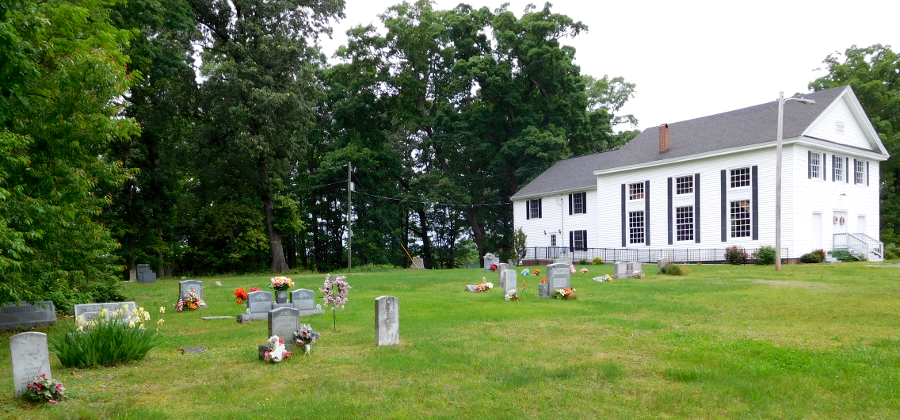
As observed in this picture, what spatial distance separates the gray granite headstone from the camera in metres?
13.4

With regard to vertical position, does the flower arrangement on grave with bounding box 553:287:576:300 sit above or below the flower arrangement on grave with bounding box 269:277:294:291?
below

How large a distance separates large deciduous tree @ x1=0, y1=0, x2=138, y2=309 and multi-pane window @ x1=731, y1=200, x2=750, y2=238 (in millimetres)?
27587

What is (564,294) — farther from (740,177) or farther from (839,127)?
(839,127)

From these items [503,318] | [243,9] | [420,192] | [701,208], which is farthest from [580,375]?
[420,192]

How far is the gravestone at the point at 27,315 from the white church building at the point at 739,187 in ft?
93.8

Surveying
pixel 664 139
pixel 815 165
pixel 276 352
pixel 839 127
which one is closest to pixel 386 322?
pixel 276 352

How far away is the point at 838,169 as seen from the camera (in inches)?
1172

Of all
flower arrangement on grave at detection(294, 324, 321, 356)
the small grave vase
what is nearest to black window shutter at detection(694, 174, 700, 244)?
the small grave vase

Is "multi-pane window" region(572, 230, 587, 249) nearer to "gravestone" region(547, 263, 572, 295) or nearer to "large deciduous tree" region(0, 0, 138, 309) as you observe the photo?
"gravestone" region(547, 263, 572, 295)

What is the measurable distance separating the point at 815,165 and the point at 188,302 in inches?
1136

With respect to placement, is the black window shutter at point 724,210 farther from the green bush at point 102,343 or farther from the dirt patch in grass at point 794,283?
the green bush at point 102,343

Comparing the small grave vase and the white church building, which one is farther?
the white church building

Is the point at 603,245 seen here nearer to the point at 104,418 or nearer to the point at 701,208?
the point at 701,208

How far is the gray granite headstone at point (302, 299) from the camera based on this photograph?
1342 cm
